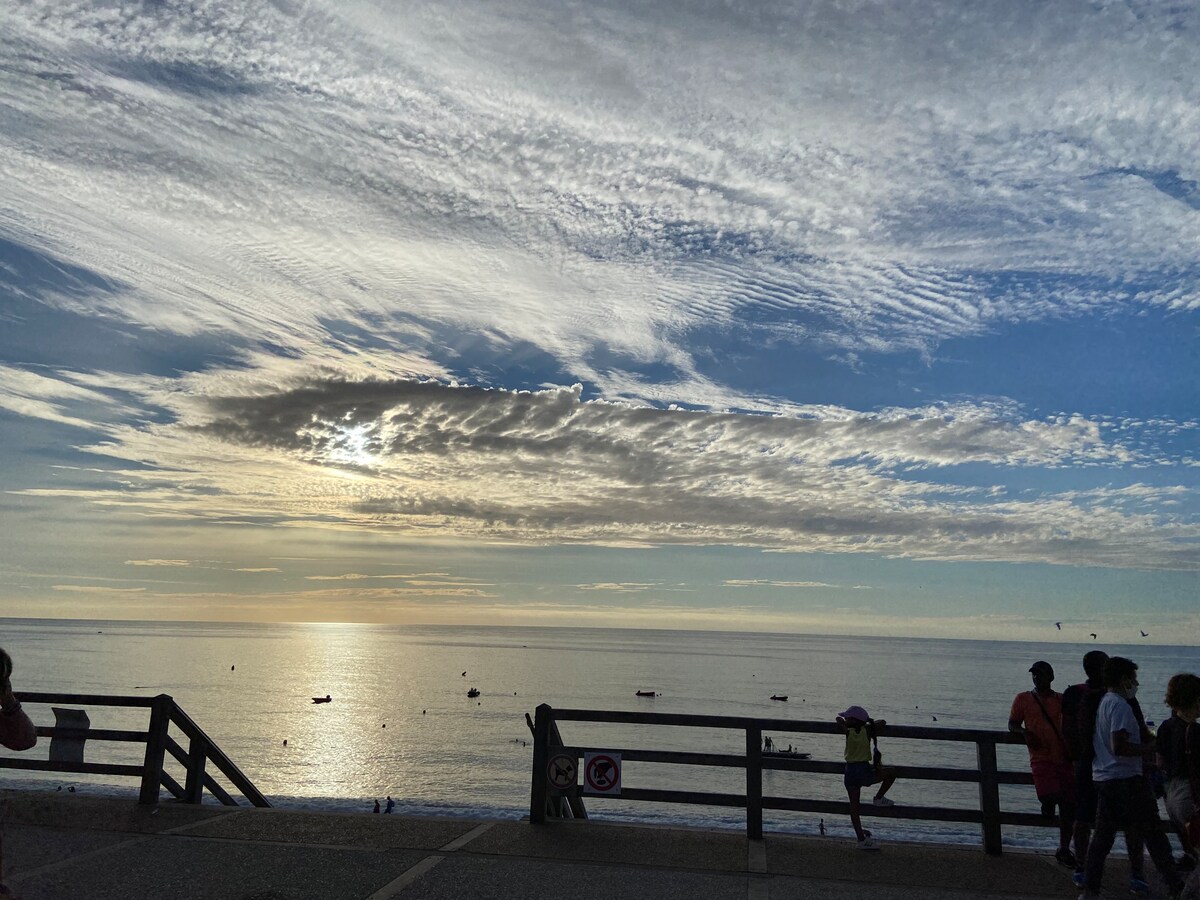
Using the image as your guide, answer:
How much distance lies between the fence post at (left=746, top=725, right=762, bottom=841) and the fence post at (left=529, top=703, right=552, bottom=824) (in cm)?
217

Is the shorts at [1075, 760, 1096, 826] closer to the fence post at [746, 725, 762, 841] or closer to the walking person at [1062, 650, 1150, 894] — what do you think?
the walking person at [1062, 650, 1150, 894]

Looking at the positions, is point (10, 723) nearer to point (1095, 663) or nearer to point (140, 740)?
point (140, 740)

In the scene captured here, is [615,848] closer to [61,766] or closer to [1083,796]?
[1083,796]

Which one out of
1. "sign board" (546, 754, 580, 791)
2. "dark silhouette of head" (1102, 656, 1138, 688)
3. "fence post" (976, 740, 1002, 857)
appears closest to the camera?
"dark silhouette of head" (1102, 656, 1138, 688)

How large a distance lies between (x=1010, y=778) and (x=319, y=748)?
6099 centimetres

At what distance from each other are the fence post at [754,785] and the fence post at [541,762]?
217 centimetres

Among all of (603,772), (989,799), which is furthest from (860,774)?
(603,772)

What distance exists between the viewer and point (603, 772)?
881cm

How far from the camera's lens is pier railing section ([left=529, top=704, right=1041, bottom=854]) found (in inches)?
314

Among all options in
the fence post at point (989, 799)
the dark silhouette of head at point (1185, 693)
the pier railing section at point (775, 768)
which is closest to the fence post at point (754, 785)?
the pier railing section at point (775, 768)

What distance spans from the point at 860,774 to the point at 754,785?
108 centimetres

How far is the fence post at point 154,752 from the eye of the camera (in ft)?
30.4

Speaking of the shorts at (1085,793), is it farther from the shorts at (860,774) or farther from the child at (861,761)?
the shorts at (860,774)

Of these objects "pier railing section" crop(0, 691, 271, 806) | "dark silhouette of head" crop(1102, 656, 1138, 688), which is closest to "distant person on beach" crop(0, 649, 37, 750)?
"pier railing section" crop(0, 691, 271, 806)
